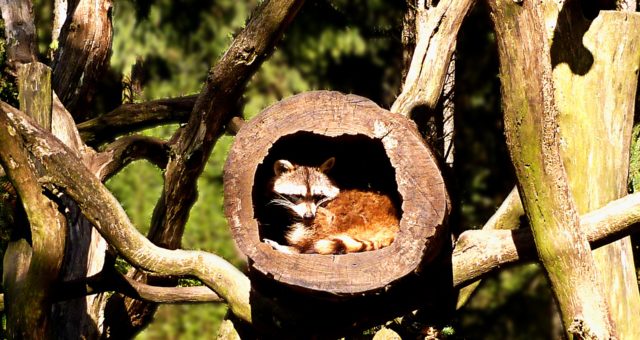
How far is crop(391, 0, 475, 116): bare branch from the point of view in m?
5.15

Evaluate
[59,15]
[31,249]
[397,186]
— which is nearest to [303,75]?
[59,15]

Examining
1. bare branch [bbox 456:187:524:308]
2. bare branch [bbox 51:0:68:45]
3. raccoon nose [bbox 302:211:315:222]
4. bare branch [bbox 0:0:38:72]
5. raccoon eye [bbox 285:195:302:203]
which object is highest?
bare branch [bbox 51:0:68:45]

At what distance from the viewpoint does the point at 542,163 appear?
3588mm

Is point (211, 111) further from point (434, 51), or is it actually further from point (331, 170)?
point (434, 51)

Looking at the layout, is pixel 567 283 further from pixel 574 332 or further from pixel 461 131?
pixel 461 131

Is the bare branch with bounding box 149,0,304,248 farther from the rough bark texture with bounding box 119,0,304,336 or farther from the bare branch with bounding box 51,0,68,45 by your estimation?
the bare branch with bounding box 51,0,68,45

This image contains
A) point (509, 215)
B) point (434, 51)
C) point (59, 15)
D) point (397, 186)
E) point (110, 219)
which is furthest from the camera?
point (59, 15)

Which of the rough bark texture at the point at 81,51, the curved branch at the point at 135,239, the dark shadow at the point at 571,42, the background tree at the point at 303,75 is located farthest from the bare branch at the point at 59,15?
the dark shadow at the point at 571,42

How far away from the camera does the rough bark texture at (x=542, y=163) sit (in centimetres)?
344

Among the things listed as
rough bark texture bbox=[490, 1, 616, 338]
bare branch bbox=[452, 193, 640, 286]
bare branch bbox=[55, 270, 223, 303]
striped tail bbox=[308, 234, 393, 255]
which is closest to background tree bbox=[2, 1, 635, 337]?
bare branch bbox=[55, 270, 223, 303]

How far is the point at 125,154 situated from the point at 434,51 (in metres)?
1.87

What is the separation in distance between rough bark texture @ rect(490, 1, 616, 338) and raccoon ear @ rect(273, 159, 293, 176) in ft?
5.32

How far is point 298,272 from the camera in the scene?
3.69m

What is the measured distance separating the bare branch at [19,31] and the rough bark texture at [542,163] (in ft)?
9.20
